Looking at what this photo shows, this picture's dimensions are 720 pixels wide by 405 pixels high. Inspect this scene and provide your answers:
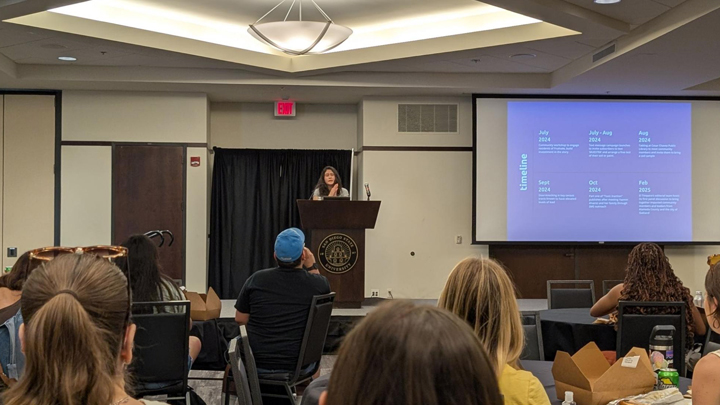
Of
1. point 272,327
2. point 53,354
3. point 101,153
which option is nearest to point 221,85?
point 101,153

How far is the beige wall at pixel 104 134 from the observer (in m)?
8.52

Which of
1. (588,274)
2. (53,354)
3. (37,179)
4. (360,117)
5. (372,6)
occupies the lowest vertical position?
(588,274)

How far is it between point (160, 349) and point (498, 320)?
2117 mm

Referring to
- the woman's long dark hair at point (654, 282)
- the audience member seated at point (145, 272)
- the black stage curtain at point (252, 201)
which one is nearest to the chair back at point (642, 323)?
the woman's long dark hair at point (654, 282)

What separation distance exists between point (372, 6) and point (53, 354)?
5.88m

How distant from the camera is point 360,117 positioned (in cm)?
909

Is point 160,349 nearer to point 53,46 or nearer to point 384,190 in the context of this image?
point 53,46

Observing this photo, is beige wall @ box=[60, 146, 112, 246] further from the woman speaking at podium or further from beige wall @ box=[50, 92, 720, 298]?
the woman speaking at podium

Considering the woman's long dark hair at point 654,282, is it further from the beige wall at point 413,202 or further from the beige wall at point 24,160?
the beige wall at point 24,160

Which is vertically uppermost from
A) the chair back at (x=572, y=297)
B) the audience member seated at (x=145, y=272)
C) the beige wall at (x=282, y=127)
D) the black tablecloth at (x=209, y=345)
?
the beige wall at (x=282, y=127)

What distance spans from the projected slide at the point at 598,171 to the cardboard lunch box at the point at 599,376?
6180 mm

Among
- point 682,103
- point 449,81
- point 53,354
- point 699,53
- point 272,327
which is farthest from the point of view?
point 682,103

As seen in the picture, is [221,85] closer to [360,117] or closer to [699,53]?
[360,117]

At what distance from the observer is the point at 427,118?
880 cm
